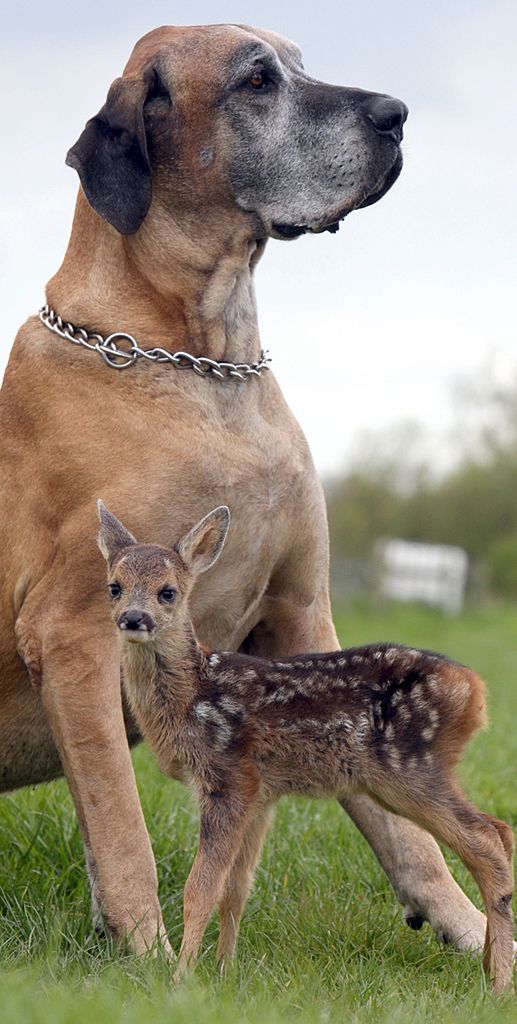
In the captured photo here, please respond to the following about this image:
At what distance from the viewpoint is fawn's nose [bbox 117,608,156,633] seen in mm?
3676

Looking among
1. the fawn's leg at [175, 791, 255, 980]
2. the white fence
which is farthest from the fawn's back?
the white fence

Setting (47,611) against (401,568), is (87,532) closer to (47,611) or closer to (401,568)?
(47,611)

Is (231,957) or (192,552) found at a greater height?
(192,552)

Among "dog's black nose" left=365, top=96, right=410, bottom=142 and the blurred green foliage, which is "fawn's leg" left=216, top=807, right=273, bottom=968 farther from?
the blurred green foliage

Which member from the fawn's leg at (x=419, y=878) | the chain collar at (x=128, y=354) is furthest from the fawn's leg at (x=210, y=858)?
the chain collar at (x=128, y=354)

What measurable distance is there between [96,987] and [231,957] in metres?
0.69

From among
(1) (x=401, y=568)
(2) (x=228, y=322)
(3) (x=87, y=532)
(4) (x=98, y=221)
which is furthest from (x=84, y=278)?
(1) (x=401, y=568)

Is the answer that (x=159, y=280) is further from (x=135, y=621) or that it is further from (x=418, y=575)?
(x=418, y=575)

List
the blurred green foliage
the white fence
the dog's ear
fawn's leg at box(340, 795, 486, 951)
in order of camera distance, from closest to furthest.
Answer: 1. the dog's ear
2. fawn's leg at box(340, 795, 486, 951)
3. the white fence
4. the blurred green foliage

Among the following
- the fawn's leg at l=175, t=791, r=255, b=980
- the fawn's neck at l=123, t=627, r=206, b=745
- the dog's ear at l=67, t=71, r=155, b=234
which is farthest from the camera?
the dog's ear at l=67, t=71, r=155, b=234

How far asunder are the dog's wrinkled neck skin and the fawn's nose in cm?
105

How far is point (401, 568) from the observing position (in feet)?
121

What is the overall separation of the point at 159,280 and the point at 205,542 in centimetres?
94

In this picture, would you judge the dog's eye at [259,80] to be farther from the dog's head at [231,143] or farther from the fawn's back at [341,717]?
the fawn's back at [341,717]
